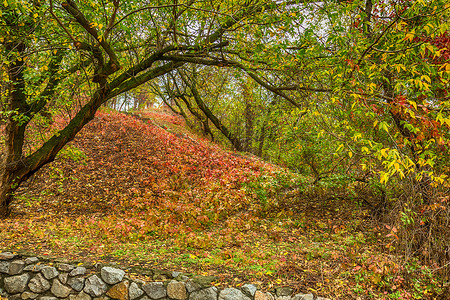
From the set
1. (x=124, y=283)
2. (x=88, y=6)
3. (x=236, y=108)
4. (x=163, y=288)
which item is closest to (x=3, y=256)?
(x=124, y=283)

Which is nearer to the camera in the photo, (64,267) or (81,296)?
(81,296)

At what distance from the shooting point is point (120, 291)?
4.31 metres

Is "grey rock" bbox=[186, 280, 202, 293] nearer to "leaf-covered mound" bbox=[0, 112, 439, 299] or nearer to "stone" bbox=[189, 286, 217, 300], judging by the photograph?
"stone" bbox=[189, 286, 217, 300]

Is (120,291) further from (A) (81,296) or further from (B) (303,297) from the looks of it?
(B) (303,297)

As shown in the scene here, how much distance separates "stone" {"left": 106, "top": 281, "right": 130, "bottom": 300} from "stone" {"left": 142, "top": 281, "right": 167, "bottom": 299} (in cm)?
32

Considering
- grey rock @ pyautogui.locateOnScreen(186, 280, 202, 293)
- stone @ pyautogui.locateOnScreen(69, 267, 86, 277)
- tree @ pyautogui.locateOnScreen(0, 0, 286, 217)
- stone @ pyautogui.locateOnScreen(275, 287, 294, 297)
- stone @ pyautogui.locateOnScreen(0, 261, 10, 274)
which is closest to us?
stone @ pyautogui.locateOnScreen(275, 287, 294, 297)

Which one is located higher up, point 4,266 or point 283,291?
point 283,291

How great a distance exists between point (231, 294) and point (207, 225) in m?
2.62

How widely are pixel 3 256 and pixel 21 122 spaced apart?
2.75 metres

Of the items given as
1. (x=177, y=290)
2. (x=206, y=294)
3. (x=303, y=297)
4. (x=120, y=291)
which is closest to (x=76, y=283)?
(x=120, y=291)

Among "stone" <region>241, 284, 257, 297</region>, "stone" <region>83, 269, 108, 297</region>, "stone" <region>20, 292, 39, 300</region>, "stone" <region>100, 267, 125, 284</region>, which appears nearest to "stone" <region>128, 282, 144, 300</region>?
"stone" <region>100, 267, 125, 284</region>

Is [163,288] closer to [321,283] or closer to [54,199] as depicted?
[321,283]

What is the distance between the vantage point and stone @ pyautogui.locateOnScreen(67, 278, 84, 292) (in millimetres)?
4531

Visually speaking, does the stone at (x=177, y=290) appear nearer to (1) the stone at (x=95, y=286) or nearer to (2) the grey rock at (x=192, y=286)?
(2) the grey rock at (x=192, y=286)
